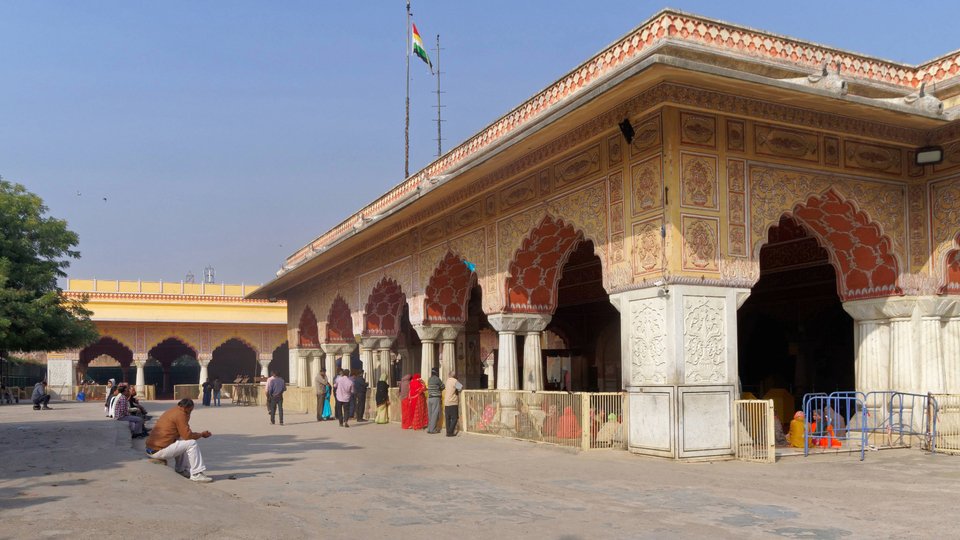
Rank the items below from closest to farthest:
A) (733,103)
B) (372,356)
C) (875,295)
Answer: (733,103)
(875,295)
(372,356)

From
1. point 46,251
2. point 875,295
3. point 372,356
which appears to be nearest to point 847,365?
point 875,295

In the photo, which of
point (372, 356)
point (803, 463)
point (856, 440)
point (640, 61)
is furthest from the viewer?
point (372, 356)

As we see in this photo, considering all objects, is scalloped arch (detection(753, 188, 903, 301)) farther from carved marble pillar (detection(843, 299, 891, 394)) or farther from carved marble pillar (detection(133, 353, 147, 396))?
carved marble pillar (detection(133, 353, 147, 396))

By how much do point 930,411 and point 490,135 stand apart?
7229 mm

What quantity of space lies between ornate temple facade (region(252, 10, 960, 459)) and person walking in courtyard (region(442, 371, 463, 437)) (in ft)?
2.68

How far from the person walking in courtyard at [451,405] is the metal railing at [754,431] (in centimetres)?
509

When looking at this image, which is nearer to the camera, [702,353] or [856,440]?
[702,353]

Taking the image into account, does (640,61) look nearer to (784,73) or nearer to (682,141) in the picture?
(682,141)

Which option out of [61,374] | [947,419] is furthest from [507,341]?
[61,374]

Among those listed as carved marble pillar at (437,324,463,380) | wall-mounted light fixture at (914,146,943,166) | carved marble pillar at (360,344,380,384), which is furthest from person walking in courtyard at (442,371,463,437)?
wall-mounted light fixture at (914,146,943,166)

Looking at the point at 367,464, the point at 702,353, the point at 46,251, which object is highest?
the point at 46,251

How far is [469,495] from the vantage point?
714 centimetres

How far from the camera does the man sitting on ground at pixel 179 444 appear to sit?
26.6 ft

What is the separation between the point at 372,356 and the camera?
20203 mm
